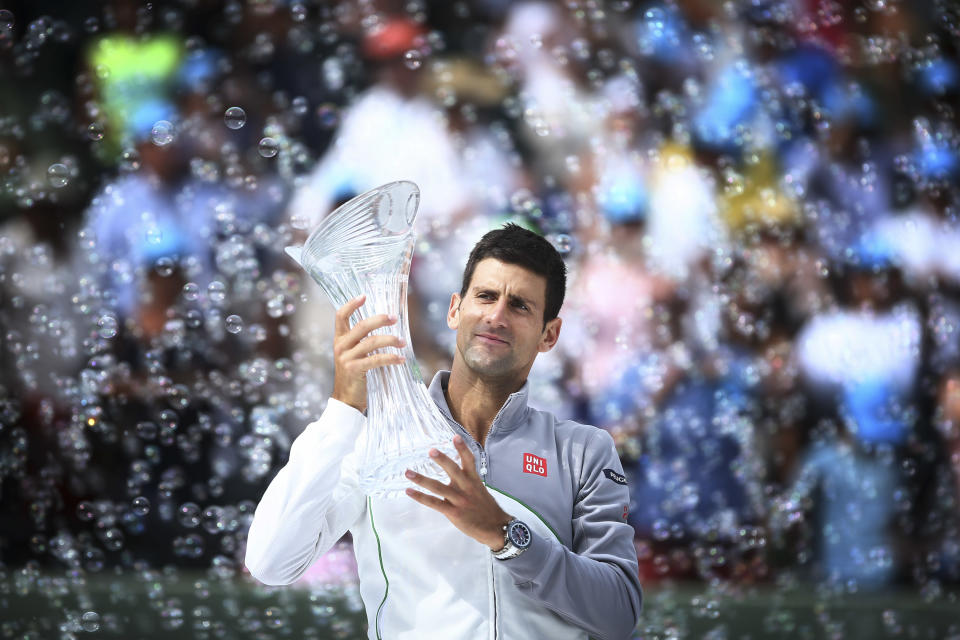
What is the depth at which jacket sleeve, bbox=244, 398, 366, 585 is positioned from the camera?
2.87 ft

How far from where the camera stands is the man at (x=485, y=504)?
0.85 m

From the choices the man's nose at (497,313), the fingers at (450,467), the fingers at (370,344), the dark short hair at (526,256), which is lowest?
the fingers at (450,467)

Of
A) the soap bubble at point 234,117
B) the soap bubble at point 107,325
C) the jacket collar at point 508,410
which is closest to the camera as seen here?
the jacket collar at point 508,410

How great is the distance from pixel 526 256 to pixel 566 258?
2647mm

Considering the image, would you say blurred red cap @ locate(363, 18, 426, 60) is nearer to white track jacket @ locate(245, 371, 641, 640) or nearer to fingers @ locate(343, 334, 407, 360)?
white track jacket @ locate(245, 371, 641, 640)

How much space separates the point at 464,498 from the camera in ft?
2.65

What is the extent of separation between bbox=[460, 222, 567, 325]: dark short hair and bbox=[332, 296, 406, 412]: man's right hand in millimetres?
209

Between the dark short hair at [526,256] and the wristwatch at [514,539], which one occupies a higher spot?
the dark short hair at [526,256]

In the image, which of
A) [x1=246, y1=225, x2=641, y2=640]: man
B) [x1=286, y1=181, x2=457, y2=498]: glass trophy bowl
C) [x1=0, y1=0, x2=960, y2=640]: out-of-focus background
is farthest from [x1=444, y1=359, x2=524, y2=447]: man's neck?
[x1=0, y1=0, x2=960, y2=640]: out-of-focus background

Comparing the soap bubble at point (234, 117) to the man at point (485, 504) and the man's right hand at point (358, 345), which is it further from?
the man's right hand at point (358, 345)

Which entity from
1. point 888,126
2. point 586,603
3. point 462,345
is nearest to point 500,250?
point 462,345

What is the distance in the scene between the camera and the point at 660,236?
376 centimetres

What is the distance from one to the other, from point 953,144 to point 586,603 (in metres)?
3.53

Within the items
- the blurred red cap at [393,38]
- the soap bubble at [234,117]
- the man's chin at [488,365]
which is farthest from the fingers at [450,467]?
the blurred red cap at [393,38]
